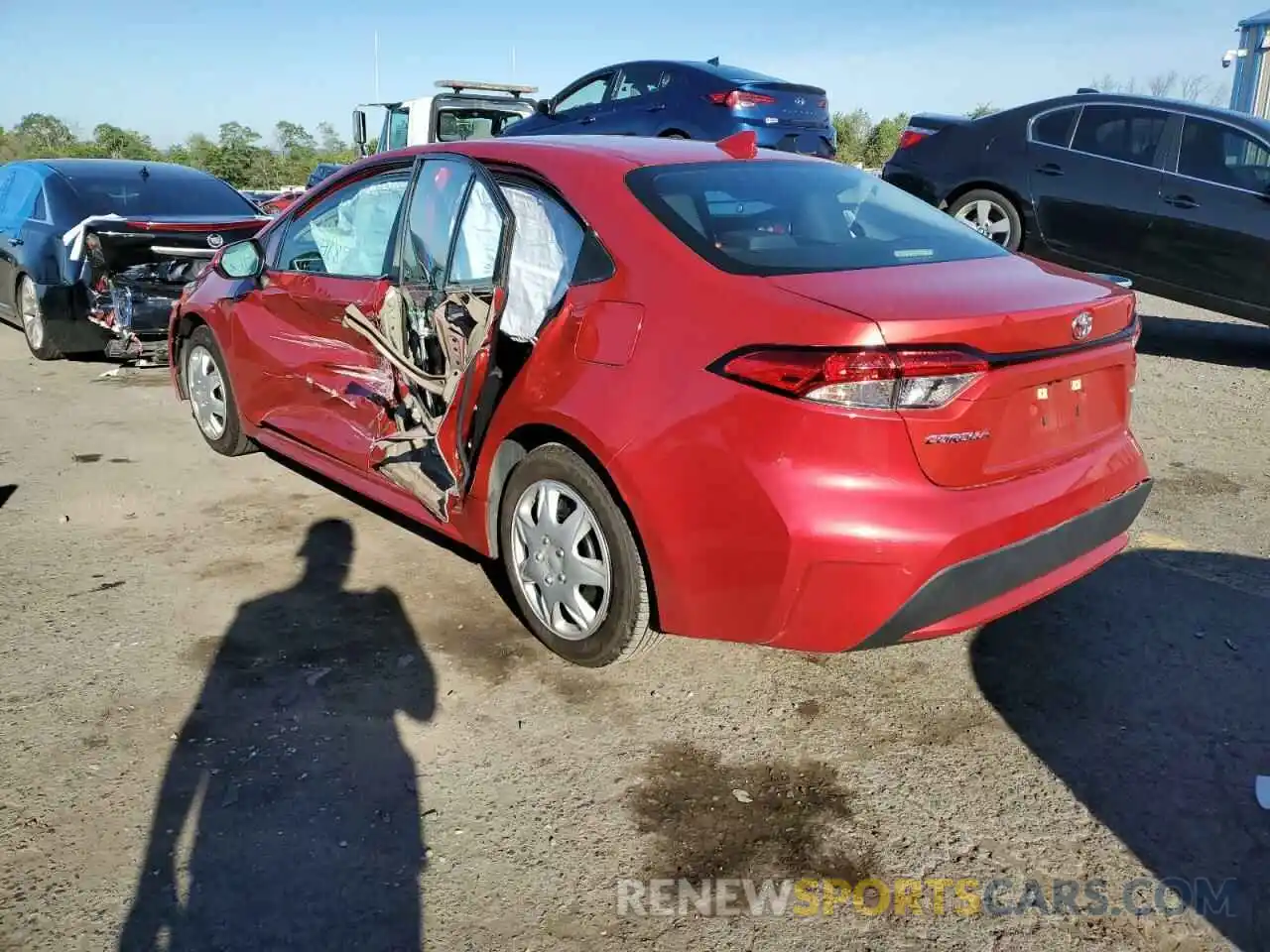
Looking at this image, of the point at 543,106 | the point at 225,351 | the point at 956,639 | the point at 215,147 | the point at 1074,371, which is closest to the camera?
the point at 1074,371

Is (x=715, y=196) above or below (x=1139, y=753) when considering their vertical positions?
above

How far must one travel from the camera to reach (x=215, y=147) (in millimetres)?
42406

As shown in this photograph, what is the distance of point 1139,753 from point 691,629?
1.30 metres

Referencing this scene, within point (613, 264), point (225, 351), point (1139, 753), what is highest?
Answer: point (613, 264)

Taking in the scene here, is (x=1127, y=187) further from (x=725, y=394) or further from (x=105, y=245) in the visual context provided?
(x=105, y=245)

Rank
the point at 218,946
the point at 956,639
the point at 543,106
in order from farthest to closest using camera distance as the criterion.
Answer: the point at 543,106 < the point at 956,639 < the point at 218,946

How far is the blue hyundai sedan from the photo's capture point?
9883 millimetres

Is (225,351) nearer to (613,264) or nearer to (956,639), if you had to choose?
(613,264)

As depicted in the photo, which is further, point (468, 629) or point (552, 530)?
point (468, 629)

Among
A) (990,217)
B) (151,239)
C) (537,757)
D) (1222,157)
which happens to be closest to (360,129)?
(151,239)

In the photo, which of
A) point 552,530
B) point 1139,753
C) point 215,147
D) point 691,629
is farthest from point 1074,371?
point 215,147

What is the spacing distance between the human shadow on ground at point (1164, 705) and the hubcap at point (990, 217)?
4.63 meters

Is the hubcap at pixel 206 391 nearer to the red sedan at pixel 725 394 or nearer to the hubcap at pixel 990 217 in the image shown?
the red sedan at pixel 725 394

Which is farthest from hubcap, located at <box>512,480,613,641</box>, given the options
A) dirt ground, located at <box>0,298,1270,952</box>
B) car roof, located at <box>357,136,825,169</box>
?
car roof, located at <box>357,136,825,169</box>
